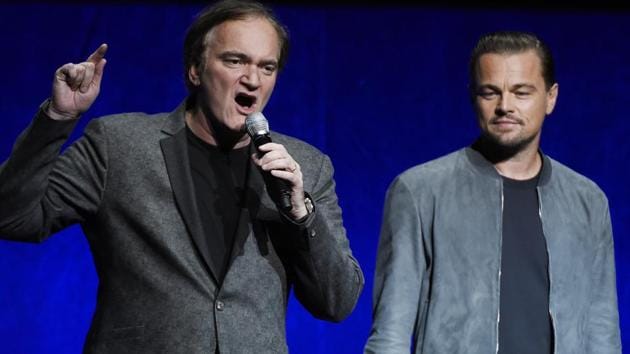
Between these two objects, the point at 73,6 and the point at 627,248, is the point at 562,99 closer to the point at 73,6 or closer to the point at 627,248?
the point at 627,248

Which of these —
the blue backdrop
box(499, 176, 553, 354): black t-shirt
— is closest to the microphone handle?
box(499, 176, 553, 354): black t-shirt

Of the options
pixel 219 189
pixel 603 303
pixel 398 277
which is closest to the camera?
pixel 219 189

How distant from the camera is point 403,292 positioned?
2.74 m

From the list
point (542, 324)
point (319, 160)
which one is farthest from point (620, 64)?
point (319, 160)

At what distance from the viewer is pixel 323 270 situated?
228 centimetres

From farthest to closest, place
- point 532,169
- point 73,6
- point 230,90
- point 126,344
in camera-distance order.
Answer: point 73,6, point 532,169, point 230,90, point 126,344

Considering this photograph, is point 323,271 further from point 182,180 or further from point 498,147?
point 498,147

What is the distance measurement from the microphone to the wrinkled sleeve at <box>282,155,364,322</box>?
0.06 m

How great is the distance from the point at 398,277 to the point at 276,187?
0.67m

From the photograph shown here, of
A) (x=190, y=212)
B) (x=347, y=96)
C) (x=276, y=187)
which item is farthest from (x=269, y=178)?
(x=347, y=96)

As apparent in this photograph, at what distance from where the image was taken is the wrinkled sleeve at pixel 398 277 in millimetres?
2717

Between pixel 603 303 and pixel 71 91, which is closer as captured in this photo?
pixel 71 91

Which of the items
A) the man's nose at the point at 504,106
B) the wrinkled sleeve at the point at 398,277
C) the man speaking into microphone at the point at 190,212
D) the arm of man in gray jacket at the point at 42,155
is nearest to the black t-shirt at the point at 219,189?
the man speaking into microphone at the point at 190,212

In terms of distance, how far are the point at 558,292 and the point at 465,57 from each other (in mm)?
1416
